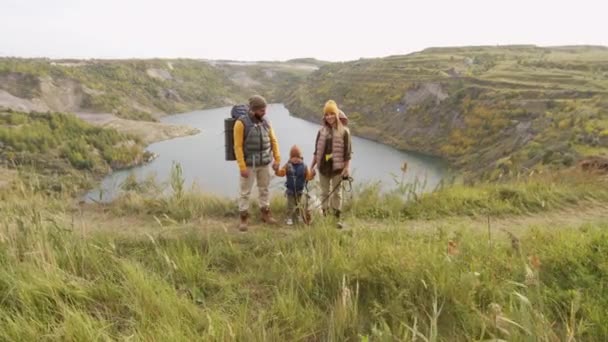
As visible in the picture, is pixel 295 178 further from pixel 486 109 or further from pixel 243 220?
pixel 486 109

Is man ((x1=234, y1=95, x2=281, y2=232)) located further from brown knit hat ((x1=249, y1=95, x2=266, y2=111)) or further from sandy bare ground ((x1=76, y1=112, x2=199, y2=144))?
sandy bare ground ((x1=76, y1=112, x2=199, y2=144))

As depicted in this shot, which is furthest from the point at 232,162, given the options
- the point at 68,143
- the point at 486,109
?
the point at 486,109

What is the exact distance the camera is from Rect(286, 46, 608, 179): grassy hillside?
25016 millimetres

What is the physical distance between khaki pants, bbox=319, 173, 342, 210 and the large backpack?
1.18 meters

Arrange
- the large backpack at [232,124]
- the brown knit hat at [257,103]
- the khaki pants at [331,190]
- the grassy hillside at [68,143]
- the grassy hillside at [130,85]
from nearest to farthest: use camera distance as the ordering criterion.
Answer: the brown knit hat at [257,103] < the large backpack at [232,124] < the khaki pants at [331,190] < the grassy hillside at [68,143] < the grassy hillside at [130,85]

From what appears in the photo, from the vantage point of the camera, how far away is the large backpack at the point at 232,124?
5184 mm

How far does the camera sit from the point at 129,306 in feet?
7.49

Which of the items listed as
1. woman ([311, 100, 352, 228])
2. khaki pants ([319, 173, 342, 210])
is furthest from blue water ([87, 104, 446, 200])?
woman ([311, 100, 352, 228])

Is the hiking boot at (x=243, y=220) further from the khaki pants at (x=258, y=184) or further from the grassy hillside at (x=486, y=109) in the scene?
the grassy hillside at (x=486, y=109)

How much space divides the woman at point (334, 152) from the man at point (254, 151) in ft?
2.11

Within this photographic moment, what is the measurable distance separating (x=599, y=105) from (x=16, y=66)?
81277mm

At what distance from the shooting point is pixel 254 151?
5.16 meters

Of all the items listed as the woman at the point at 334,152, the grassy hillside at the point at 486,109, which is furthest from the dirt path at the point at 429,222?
the grassy hillside at the point at 486,109

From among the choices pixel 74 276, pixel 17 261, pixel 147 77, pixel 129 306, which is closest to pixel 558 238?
pixel 129 306
